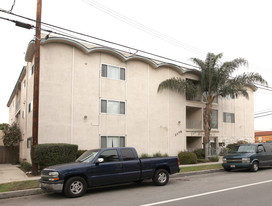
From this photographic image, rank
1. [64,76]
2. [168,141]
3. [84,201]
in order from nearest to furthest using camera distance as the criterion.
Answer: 1. [84,201]
2. [64,76]
3. [168,141]

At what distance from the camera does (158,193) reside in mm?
9539

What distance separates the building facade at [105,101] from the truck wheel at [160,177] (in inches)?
355

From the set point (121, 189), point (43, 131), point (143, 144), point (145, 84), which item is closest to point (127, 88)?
point (145, 84)

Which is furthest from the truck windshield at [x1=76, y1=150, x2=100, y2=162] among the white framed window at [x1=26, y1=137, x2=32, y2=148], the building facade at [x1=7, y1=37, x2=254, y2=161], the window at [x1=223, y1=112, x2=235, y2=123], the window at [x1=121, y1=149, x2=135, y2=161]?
the window at [x1=223, y1=112, x2=235, y2=123]

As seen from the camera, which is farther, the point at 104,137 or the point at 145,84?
the point at 145,84

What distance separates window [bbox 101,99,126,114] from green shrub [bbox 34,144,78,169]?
4940mm

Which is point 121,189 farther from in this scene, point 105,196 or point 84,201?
point 84,201

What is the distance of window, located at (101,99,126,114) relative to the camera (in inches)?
803

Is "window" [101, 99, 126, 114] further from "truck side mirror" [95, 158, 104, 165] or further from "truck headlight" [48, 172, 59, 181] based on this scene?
"truck headlight" [48, 172, 59, 181]

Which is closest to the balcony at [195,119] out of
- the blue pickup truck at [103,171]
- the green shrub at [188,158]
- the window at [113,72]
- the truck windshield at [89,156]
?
the green shrub at [188,158]

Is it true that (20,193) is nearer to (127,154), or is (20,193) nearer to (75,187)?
(75,187)

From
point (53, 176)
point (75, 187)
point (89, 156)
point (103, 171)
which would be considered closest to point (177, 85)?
point (89, 156)

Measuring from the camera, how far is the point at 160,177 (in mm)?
11195

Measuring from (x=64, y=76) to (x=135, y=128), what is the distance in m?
6.76
